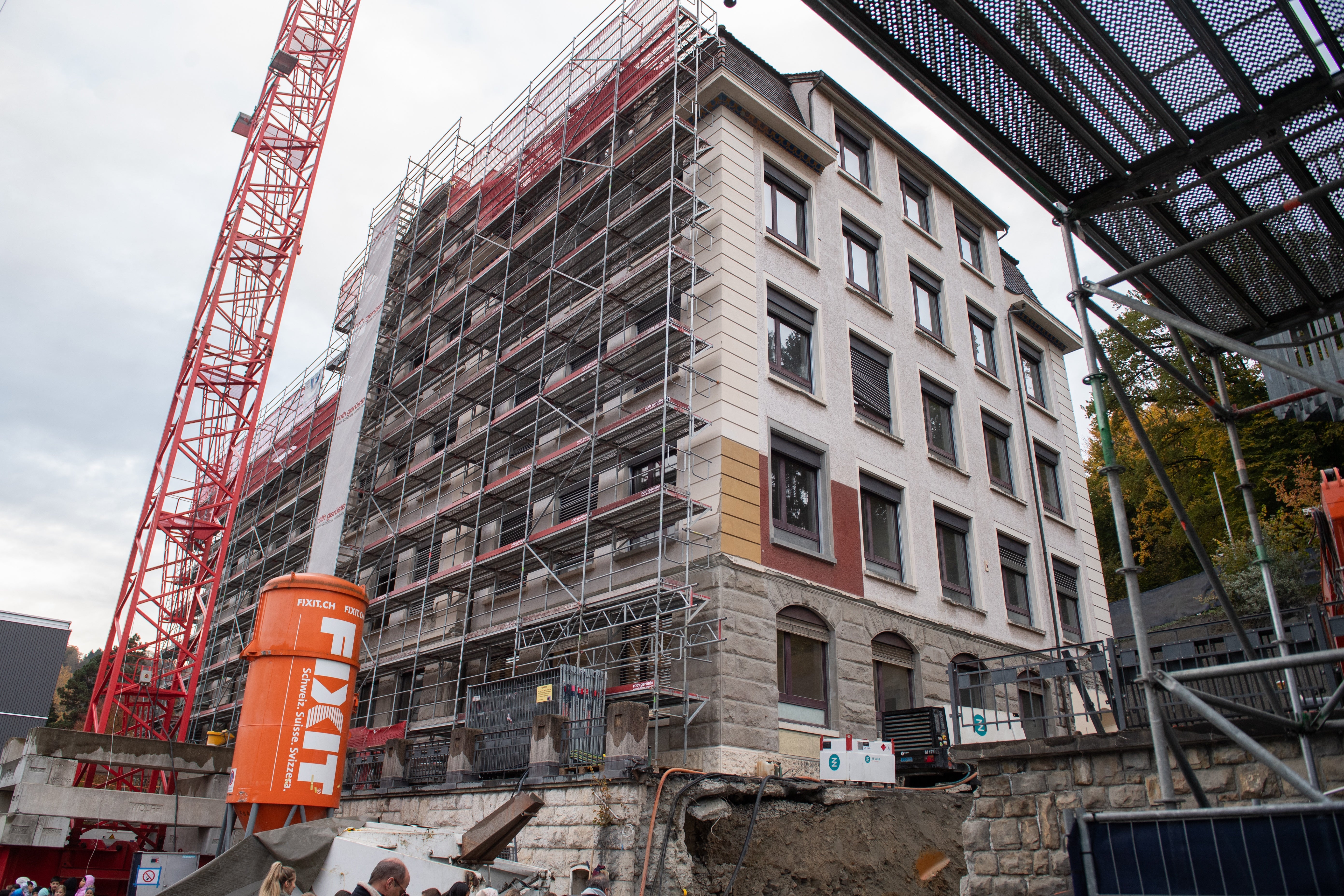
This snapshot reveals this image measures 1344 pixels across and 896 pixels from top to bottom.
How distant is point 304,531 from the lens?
30.2 metres

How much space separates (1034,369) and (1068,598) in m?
7.23

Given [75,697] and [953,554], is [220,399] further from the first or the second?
[75,697]

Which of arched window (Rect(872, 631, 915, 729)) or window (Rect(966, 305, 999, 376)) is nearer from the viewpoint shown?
arched window (Rect(872, 631, 915, 729))

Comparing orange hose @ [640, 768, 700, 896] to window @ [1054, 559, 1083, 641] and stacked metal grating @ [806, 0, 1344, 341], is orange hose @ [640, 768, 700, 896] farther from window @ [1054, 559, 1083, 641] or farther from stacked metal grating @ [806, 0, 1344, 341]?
window @ [1054, 559, 1083, 641]

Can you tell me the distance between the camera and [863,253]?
2261 centimetres

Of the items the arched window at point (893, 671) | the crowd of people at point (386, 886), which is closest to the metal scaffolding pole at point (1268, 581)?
the crowd of people at point (386, 886)

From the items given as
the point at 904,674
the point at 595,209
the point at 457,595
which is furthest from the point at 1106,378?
the point at 457,595

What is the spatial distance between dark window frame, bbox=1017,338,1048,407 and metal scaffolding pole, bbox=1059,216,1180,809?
69.2ft

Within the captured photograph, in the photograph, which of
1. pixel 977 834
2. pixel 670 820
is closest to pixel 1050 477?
pixel 670 820

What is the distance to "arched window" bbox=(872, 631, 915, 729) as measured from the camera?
18125 mm

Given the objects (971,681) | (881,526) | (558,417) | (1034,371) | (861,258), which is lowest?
(971,681)

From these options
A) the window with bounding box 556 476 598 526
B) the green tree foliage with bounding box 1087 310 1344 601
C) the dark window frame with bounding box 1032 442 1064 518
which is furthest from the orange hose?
the green tree foliage with bounding box 1087 310 1344 601

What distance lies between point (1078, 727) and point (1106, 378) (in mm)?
16066

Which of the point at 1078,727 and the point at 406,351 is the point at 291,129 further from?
the point at 1078,727
